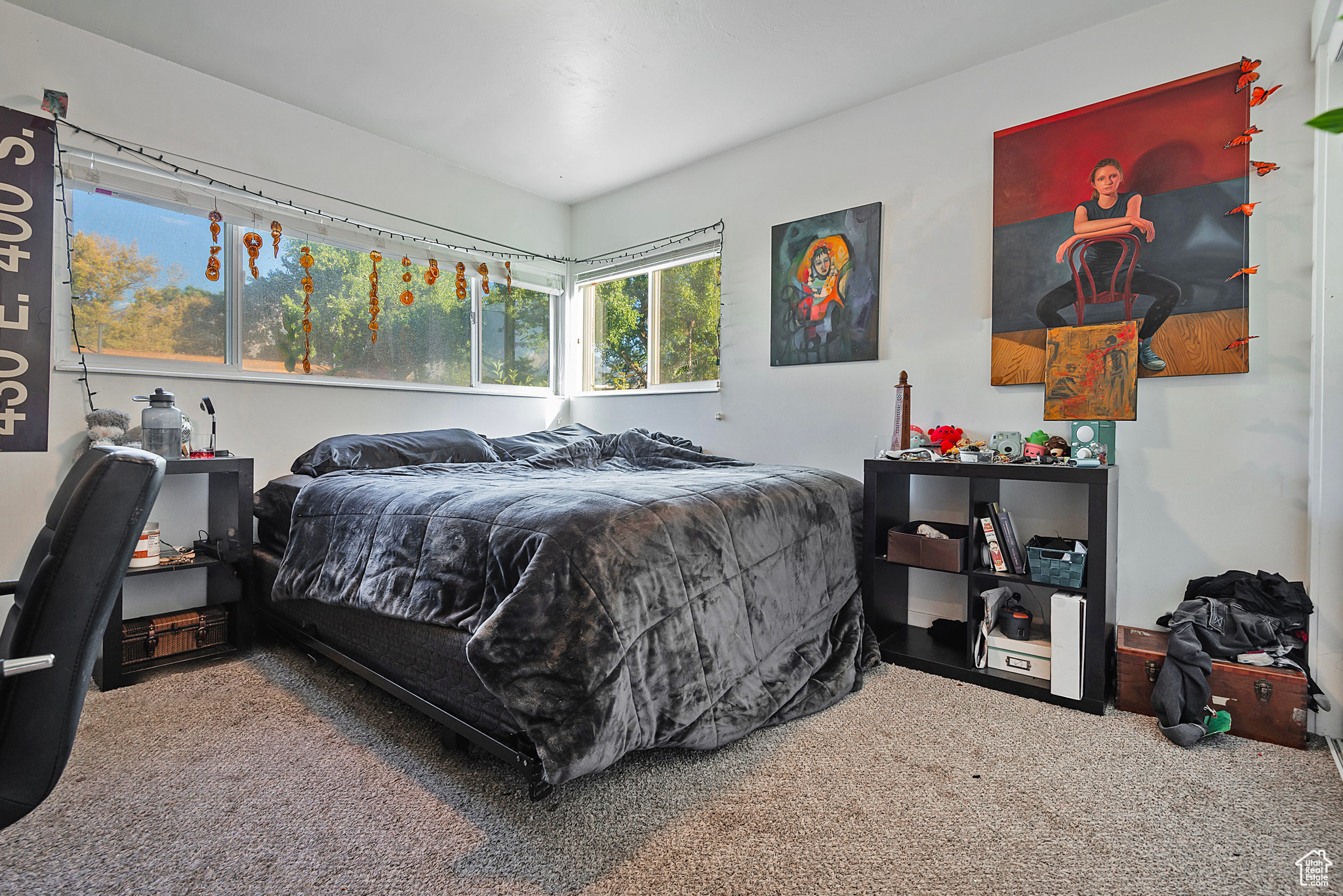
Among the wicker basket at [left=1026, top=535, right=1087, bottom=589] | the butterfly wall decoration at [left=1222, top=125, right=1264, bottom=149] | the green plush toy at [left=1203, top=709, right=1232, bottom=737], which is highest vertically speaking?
the butterfly wall decoration at [left=1222, top=125, right=1264, bottom=149]

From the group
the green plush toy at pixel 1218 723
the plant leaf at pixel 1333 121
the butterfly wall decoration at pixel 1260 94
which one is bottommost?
the green plush toy at pixel 1218 723

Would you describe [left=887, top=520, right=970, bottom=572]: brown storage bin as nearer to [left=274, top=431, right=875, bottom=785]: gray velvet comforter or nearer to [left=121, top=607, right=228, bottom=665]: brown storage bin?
[left=274, top=431, right=875, bottom=785]: gray velvet comforter

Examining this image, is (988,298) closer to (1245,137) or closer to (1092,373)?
(1092,373)

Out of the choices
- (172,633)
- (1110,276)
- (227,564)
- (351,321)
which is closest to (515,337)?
(351,321)

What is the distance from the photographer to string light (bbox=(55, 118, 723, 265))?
258 cm

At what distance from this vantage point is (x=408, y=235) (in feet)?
11.5

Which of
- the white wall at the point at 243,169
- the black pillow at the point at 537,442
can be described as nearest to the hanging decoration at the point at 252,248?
the white wall at the point at 243,169

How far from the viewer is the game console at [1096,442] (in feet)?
6.89

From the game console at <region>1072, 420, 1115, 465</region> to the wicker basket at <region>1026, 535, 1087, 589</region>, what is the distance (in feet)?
1.05

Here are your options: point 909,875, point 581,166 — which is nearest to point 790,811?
point 909,875

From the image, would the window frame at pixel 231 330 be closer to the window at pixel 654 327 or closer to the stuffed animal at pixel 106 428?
the stuffed animal at pixel 106 428

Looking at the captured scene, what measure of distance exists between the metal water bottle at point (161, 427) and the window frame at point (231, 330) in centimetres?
28

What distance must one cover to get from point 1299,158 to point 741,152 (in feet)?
7.59

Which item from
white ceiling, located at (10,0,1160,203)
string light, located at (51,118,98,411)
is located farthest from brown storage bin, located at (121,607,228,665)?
white ceiling, located at (10,0,1160,203)
